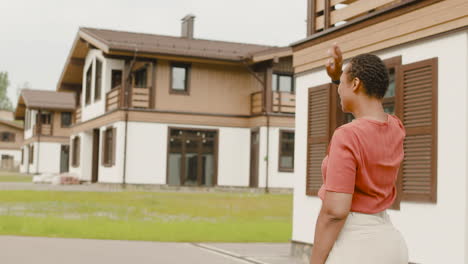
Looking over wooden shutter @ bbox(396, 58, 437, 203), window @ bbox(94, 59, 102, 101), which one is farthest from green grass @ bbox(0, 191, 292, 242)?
window @ bbox(94, 59, 102, 101)

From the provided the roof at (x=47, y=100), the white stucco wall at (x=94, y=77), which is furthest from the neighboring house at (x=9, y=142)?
the white stucco wall at (x=94, y=77)

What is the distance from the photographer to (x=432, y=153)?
25.4 feet

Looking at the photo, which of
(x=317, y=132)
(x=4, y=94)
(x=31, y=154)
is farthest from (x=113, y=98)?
(x=4, y=94)

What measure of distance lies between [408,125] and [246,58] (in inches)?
864

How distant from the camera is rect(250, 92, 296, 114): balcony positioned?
30250mm

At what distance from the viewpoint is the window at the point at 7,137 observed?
3100 inches

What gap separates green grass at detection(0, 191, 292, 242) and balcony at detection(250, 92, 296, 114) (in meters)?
6.58

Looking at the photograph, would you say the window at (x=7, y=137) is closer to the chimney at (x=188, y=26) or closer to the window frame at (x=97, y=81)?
the chimney at (x=188, y=26)

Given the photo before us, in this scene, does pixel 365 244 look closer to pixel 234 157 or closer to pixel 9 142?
pixel 234 157

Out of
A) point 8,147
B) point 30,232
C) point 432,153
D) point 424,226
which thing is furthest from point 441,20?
point 8,147

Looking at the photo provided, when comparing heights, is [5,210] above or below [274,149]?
below

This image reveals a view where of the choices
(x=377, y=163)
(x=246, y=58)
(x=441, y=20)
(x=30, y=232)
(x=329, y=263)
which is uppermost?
(x=246, y=58)

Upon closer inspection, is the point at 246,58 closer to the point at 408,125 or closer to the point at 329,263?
the point at 408,125

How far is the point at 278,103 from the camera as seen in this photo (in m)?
30.4
